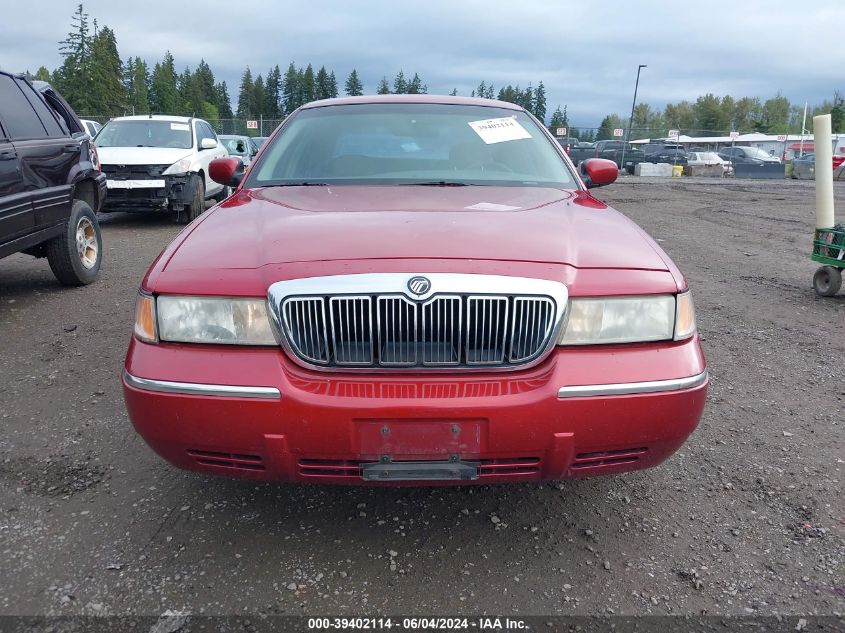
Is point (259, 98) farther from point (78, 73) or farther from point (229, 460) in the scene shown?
point (229, 460)

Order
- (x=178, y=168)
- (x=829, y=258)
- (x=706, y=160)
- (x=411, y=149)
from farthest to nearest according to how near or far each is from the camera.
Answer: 1. (x=706, y=160)
2. (x=178, y=168)
3. (x=829, y=258)
4. (x=411, y=149)

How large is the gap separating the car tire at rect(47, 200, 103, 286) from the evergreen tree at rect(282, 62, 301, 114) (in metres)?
118

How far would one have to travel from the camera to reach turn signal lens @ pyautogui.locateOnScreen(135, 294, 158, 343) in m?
2.14

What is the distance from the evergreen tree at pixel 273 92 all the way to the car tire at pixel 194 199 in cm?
11183

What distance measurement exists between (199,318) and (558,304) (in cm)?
113

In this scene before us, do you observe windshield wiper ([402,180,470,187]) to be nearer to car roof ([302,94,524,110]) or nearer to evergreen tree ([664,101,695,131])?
car roof ([302,94,524,110])

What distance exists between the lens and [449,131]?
3.59 metres

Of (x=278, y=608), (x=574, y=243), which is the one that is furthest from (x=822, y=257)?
(x=278, y=608)

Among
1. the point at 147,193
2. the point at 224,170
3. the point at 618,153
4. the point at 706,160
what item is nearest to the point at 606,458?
the point at 224,170

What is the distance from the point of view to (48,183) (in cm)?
555

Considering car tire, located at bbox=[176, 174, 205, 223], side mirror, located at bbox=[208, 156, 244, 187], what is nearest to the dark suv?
side mirror, located at bbox=[208, 156, 244, 187]

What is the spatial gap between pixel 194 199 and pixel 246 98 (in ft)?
395

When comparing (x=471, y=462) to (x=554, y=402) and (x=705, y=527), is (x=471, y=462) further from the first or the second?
(x=705, y=527)

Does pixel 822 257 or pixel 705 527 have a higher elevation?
pixel 822 257
